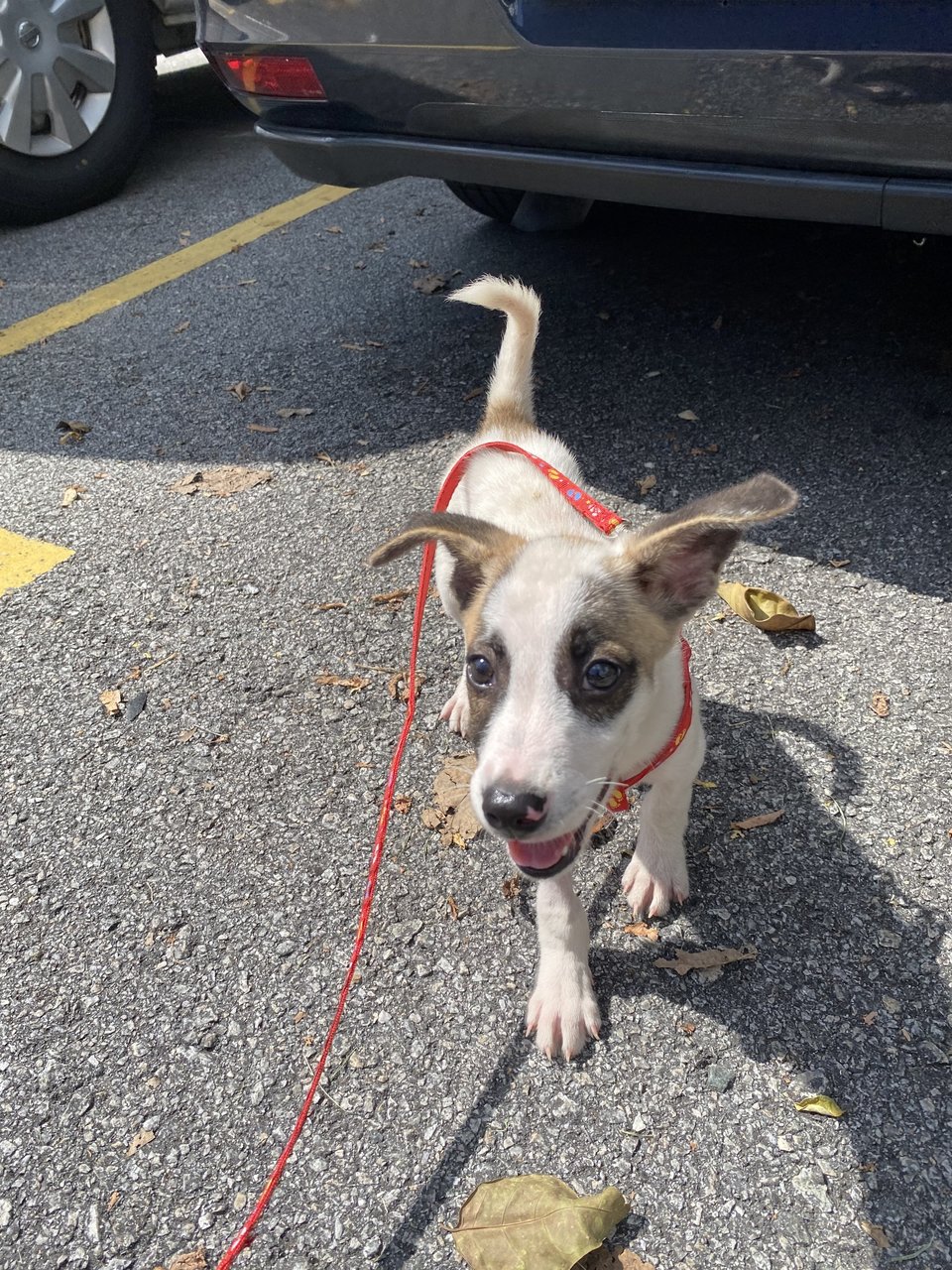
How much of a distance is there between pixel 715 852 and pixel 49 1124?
1687 mm

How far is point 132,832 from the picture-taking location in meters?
2.77

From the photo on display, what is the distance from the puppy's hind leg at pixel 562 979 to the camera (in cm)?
221

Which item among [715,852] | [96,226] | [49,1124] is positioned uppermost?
[96,226]

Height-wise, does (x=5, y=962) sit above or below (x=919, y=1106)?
above

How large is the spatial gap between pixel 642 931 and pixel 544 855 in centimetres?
61

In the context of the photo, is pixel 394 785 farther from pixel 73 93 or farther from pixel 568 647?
pixel 73 93

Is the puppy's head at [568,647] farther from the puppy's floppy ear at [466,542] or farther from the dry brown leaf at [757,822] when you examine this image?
the dry brown leaf at [757,822]

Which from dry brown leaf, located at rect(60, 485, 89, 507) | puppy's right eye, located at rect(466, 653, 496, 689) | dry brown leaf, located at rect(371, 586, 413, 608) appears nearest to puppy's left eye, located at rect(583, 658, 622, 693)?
puppy's right eye, located at rect(466, 653, 496, 689)

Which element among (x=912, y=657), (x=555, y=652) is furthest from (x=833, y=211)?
(x=555, y=652)

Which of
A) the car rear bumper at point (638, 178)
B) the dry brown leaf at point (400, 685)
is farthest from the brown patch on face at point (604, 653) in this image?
the car rear bumper at point (638, 178)

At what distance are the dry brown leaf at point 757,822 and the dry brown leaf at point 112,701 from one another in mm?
1890

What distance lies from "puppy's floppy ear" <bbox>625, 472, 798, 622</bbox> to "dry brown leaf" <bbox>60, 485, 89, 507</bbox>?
265 centimetres

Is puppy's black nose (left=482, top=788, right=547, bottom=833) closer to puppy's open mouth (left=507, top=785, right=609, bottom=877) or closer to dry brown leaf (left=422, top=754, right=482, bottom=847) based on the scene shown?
puppy's open mouth (left=507, top=785, right=609, bottom=877)

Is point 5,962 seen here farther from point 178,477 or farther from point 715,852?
point 178,477
